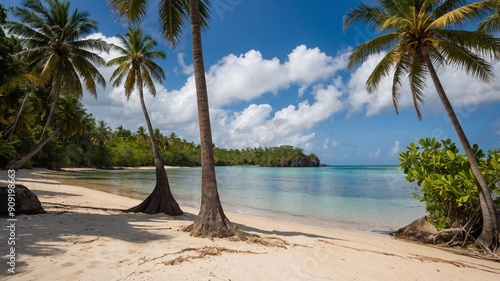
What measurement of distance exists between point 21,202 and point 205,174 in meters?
5.51

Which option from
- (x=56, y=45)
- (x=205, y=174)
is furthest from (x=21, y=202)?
(x=56, y=45)

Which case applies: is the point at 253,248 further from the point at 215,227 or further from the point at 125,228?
the point at 125,228

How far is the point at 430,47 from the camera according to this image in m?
10.6

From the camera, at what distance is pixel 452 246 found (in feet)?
31.3

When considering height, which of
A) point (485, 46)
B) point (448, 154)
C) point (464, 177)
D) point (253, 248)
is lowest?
point (253, 248)

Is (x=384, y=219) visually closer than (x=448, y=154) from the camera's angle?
No

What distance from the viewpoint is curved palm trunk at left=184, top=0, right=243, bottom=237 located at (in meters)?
6.93

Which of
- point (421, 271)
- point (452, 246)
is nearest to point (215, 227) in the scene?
point (421, 271)

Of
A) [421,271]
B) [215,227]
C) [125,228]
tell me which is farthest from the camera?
[125,228]

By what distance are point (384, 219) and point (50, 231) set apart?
617 inches

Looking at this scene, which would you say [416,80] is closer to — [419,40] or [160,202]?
[419,40]

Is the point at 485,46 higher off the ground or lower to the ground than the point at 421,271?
higher

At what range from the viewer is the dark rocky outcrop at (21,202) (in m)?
7.88

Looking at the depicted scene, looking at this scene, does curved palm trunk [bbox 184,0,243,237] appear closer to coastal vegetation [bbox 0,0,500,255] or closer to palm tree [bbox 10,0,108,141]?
coastal vegetation [bbox 0,0,500,255]
